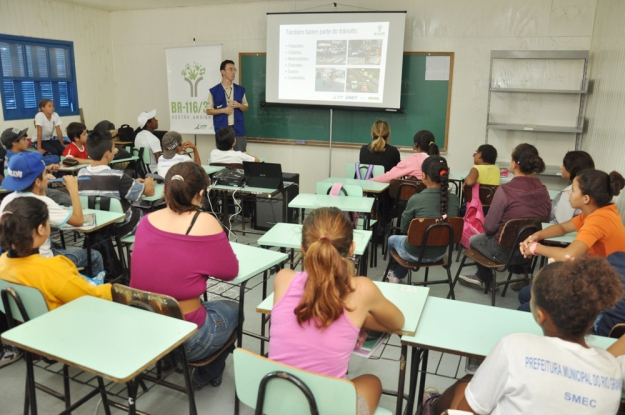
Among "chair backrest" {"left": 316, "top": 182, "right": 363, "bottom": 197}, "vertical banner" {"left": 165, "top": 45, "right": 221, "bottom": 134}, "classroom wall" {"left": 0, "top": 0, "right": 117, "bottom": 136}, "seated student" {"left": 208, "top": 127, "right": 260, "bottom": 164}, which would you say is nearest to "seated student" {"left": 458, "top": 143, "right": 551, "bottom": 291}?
"chair backrest" {"left": 316, "top": 182, "right": 363, "bottom": 197}

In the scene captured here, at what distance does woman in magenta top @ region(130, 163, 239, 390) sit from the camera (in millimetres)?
2018

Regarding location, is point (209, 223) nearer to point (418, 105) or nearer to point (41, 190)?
point (41, 190)

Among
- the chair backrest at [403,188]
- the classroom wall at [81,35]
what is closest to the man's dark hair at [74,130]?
the classroom wall at [81,35]

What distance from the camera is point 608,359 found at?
1234 millimetres

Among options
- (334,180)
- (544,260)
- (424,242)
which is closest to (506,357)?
(424,242)

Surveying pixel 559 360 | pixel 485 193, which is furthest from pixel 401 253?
pixel 559 360

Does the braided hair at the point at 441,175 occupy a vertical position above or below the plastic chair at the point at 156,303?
above

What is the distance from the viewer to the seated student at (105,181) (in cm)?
338

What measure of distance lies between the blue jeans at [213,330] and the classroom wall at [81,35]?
5.71 meters

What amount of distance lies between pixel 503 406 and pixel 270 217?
411 cm

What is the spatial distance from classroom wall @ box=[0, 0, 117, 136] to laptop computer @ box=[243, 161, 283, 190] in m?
4.07

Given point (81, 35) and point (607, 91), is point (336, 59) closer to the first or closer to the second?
point (607, 91)

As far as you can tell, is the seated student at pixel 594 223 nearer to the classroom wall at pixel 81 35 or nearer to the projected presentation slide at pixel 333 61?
the projected presentation slide at pixel 333 61

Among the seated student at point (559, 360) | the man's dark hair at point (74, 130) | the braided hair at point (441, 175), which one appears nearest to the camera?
the seated student at point (559, 360)
